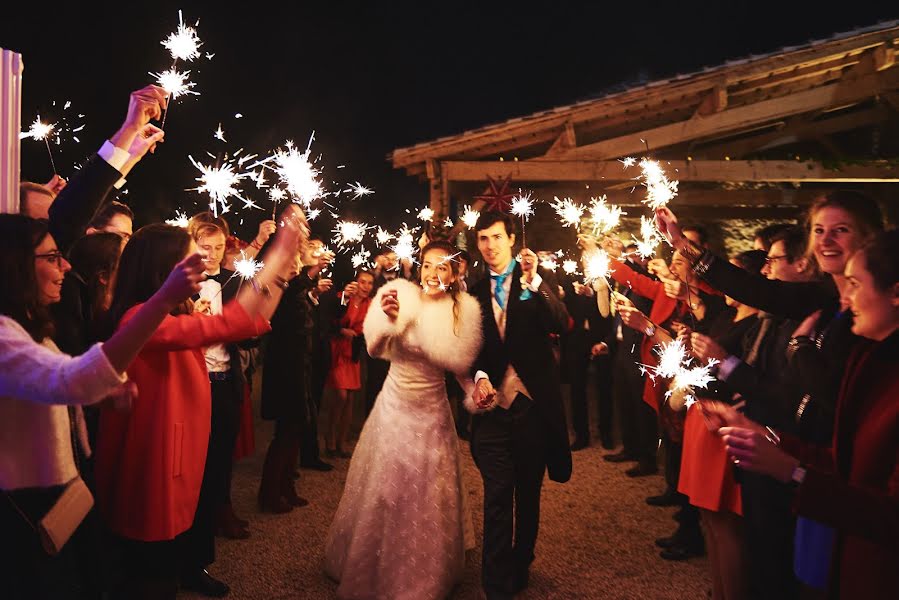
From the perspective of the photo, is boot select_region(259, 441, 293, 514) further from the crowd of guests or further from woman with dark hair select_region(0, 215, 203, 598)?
woman with dark hair select_region(0, 215, 203, 598)

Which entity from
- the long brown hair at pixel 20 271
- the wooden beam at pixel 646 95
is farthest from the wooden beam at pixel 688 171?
the long brown hair at pixel 20 271

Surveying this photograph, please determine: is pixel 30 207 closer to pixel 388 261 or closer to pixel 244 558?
pixel 244 558

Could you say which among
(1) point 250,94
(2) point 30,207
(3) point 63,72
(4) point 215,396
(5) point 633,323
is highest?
(1) point 250,94

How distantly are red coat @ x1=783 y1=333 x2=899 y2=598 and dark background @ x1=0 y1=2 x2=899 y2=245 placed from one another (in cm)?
1154

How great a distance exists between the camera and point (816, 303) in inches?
111

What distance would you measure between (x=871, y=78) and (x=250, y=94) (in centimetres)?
1931

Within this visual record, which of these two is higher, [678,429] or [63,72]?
[63,72]

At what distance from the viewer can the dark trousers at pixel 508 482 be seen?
3.71 m

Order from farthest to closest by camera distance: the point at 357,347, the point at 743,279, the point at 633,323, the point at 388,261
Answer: the point at 388,261, the point at 357,347, the point at 633,323, the point at 743,279

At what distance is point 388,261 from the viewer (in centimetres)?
801

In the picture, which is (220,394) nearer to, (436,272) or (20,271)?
(436,272)

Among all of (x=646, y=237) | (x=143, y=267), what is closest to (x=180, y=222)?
(x=143, y=267)

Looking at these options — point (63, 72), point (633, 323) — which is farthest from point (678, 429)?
point (63, 72)

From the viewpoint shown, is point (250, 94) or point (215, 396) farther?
point (250, 94)
